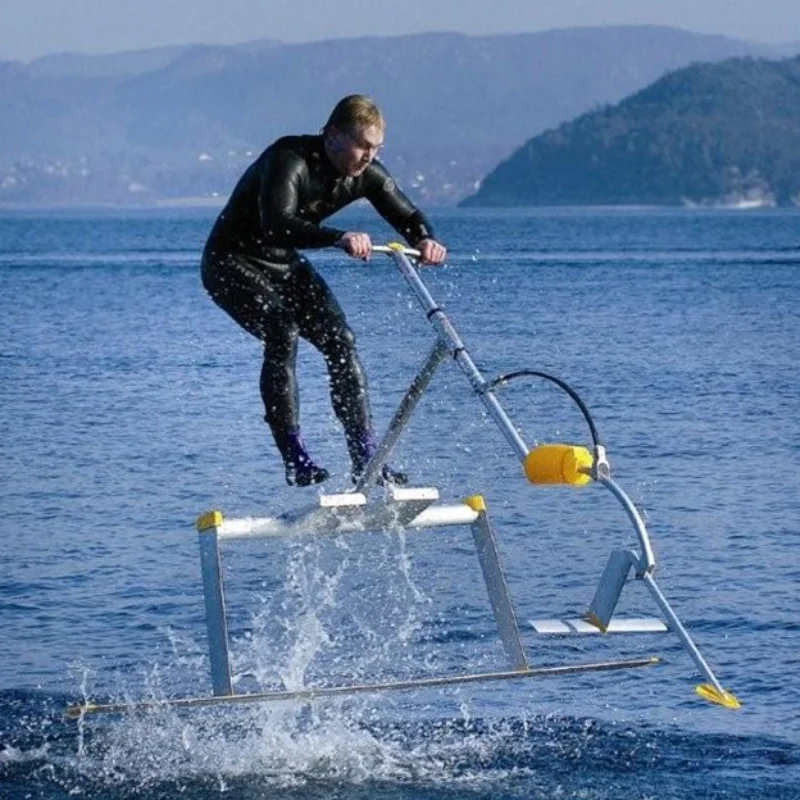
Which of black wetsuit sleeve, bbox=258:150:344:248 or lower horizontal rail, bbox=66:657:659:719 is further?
black wetsuit sleeve, bbox=258:150:344:248

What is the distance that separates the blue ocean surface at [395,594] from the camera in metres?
14.2

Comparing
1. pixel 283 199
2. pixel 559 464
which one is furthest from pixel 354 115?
pixel 559 464

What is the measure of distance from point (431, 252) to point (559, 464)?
2223 mm

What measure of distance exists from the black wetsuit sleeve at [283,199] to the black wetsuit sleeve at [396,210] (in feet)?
1.78

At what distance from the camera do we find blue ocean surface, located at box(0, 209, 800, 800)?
14.2 metres

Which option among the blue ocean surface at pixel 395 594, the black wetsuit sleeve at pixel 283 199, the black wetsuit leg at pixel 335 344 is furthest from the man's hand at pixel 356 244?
the blue ocean surface at pixel 395 594

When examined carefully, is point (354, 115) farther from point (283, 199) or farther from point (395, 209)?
point (395, 209)

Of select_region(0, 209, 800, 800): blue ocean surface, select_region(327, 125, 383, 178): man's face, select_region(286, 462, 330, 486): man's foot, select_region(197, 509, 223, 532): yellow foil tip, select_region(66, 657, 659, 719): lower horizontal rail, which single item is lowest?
select_region(0, 209, 800, 800): blue ocean surface

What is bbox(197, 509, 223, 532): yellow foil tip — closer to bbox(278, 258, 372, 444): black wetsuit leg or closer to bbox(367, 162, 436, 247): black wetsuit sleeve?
bbox(278, 258, 372, 444): black wetsuit leg

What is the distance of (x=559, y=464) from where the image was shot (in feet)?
36.3

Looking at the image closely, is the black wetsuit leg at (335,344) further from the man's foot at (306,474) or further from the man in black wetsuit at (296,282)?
the man's foot at (306,474)

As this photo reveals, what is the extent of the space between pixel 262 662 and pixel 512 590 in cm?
347

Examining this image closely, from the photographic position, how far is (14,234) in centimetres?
18888

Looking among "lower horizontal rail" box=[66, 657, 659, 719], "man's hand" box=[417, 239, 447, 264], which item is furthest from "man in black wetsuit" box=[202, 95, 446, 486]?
"lower horizontal rail" box=[66, 657, 659, 719]
